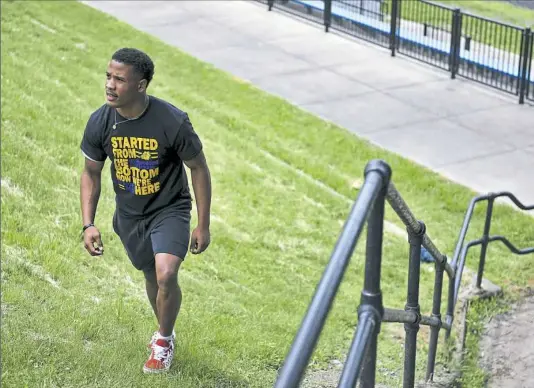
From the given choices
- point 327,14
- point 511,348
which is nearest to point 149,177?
point 511,348

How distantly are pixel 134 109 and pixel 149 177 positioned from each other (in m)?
0.35

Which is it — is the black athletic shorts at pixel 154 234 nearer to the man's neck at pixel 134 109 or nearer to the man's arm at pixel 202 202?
the man's arm at pixel 202 202

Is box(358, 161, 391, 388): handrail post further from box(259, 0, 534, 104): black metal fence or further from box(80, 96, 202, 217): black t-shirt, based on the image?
box(259, 0, 534, 104): black metal fence

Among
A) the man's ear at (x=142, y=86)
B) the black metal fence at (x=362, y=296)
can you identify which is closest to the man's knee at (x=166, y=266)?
the man's ear at (x=142, y=86)

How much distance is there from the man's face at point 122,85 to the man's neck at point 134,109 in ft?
0.12

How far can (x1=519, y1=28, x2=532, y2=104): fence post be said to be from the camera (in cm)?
1233

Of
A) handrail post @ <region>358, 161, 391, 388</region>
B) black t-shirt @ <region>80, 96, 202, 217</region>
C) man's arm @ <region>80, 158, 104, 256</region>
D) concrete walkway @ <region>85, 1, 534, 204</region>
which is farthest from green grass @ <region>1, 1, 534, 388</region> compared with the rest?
handrail post @ <region>358, 161, 391, 388</region>

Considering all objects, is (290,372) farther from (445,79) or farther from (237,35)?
(237,35)

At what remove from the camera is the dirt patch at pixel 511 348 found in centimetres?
604

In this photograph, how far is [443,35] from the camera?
1443 cm

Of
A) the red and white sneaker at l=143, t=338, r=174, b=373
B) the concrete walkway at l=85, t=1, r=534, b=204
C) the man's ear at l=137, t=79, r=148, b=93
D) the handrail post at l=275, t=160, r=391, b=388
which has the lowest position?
the concrete walkway at l=85, t=1, r=534, b=204

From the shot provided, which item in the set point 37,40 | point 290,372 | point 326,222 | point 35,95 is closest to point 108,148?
point 290,372

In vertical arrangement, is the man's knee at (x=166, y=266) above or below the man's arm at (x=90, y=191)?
below

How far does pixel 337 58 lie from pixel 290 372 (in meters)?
13.0
